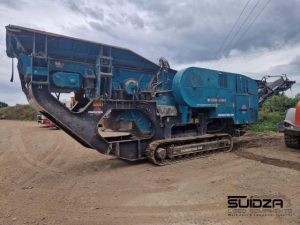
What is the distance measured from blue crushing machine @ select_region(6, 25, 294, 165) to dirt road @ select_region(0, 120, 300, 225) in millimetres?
637

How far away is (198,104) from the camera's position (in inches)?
370

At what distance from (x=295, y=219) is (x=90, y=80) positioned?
5.60 metres

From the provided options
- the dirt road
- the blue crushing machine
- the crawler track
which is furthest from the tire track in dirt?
the blue crushing machine

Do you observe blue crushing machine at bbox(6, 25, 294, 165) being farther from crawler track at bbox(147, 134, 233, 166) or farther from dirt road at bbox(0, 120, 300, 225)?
dirt road at bbox(0, 120, 300, 225)

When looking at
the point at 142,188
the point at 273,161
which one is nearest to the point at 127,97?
the point at 142,188

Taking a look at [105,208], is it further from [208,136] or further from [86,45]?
[208,136]

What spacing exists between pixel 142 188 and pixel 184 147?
3057 mm

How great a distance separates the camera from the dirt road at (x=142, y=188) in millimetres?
4570

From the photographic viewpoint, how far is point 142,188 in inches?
240

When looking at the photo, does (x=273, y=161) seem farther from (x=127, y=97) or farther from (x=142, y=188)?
(x=127, y=97)

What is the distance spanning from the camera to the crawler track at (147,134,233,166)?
8.38 m

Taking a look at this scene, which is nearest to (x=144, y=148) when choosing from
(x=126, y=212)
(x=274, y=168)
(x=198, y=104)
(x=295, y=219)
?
(x=198, y=104)

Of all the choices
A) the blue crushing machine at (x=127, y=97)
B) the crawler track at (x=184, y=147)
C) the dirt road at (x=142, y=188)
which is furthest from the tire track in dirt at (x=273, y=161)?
the blue crushing machine at (x=127, y=97)

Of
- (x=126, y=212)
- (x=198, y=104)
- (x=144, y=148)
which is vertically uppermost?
(x=198, y=104)
